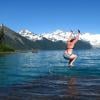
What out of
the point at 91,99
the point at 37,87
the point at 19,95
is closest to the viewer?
the point at 91,99

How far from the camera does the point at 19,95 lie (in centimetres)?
2578

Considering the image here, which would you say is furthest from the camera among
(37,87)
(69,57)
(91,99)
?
(69,57)

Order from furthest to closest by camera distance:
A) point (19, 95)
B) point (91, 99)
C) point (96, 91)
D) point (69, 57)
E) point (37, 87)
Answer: point (69, 57) → point (37, 87) → point (96, 91) → point (19, 95) → point (91, 99)

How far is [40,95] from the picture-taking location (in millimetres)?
25953

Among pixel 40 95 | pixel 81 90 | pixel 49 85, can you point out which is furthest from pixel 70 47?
pixel 40 95

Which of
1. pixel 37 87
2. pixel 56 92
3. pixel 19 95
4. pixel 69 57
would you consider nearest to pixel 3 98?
pixel 19 95

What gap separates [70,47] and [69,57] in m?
1.06

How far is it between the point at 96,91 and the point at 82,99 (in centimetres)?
388

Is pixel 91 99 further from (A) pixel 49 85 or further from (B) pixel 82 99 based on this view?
(A) pixel 49 85

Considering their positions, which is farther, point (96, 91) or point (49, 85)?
point (49, 85)

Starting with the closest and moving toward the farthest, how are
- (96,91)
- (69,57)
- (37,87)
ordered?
(96,91)
(37,87)
(69,57)

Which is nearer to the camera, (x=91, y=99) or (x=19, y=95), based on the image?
(x=91, y=99)

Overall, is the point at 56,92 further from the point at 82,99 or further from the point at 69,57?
the point at 69,57

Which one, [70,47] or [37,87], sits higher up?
[70,47]
